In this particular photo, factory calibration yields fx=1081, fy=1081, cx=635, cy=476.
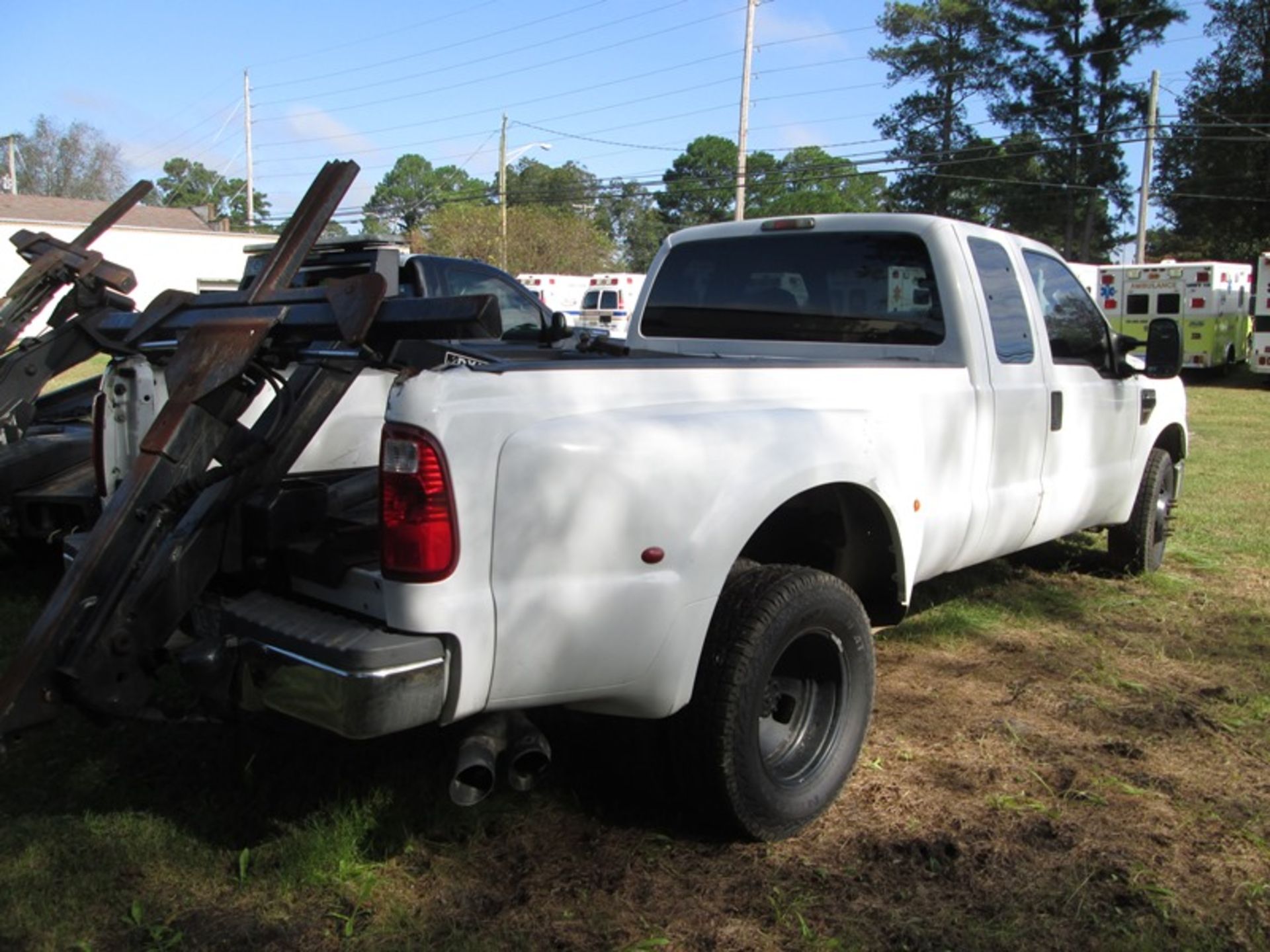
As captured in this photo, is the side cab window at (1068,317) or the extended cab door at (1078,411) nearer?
the extended cab door at (1078,411)

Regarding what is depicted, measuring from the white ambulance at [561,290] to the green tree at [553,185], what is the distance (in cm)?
2572

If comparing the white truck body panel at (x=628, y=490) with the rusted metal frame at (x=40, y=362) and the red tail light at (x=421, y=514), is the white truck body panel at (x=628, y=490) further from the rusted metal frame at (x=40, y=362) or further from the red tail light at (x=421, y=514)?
the rusted metal frame at (x=40, y=362)

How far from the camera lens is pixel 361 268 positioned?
724cm

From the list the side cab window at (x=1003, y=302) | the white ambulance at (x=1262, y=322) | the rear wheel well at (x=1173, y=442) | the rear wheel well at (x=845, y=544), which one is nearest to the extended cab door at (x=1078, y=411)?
the side cab window at (x=1003, y=302)

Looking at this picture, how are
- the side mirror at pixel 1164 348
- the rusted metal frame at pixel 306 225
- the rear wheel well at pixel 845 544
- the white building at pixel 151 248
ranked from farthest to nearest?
1. the white building at pixel 151 248
2. the side mirror at pixel 1164 348
3. the rear wheel well at pixel 845 544
4. the rusted metal frame at pixel 306 225

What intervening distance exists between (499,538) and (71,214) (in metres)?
49.6

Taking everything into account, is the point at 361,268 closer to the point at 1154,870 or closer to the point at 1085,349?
the point at 1085,349

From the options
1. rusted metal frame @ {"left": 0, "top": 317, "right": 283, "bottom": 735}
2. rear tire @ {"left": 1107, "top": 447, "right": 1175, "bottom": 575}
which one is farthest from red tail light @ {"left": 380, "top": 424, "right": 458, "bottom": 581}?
rear tire @ {"left": 1107, "top": 447, "right": 1175, "bottom": 575}

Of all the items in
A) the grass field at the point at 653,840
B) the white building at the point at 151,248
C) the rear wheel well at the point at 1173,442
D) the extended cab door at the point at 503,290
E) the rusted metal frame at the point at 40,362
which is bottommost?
the grass field at the point at 653,840

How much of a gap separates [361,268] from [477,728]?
17.2 ft

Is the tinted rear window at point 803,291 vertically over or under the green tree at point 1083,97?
under

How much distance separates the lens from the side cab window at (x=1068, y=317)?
192 inches

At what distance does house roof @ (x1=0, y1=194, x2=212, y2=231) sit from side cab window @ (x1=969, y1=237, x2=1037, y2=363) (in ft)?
125

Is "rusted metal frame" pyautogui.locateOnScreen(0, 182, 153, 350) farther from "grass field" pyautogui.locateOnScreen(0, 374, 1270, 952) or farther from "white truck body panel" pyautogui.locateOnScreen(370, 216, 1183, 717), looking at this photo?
"white truck body panel" pyautogui.locateOnScreen(370, 216, 1183, 717)
